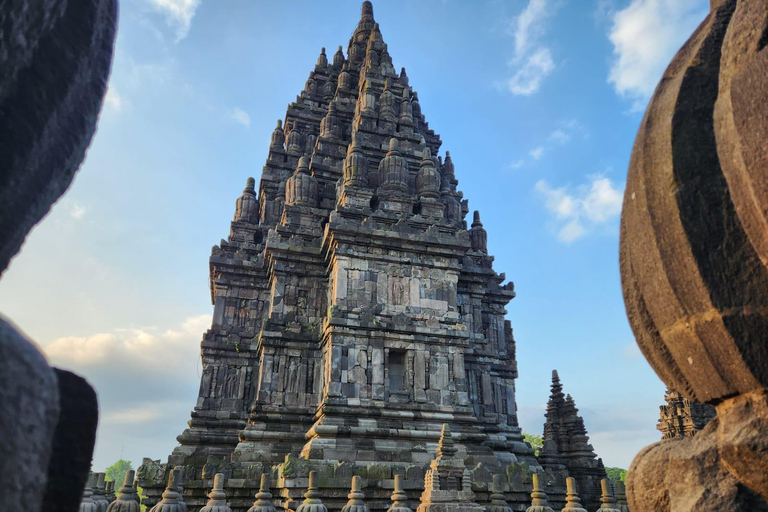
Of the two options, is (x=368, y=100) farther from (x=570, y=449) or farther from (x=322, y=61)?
(x=570, y=449)

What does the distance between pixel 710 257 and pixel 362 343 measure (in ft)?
40.3

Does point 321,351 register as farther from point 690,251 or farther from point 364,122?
point 690,251

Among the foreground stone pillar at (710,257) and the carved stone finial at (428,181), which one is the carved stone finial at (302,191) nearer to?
the carved stone finial at (428,181)

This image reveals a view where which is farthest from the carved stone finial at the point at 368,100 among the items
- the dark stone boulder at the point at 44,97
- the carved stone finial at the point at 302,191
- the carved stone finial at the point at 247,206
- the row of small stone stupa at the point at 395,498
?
the dark stone boulder at the point at 44,97

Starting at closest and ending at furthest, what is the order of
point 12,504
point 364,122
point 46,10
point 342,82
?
1. point 12,504
2. point 46,10
3. point 364,122
4. point 342,82

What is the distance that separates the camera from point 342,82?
25.8 meters

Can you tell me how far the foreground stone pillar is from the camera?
243 cm

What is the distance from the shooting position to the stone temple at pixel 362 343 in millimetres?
12773

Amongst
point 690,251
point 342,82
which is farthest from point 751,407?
point 342,82

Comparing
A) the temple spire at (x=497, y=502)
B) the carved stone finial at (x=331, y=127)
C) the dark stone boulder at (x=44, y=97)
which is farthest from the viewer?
the carved stone finial at (x=331, y=127)

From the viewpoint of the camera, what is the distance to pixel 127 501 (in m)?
8.88

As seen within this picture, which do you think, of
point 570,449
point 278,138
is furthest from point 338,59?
point 570,449

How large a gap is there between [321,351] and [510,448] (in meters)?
7.00

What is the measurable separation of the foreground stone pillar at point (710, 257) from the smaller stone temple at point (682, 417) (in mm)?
17728
